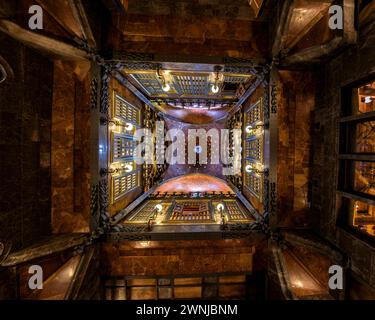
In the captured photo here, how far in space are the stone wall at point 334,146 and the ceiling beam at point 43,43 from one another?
322 inches

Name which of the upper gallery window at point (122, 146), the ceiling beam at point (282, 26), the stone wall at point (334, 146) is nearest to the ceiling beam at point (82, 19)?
the upper gallery window at point (122, 146)

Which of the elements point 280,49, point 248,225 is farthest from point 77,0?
point 248,225

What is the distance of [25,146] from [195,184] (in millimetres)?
9794

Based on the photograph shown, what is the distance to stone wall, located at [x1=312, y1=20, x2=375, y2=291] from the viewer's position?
4254 millimetres

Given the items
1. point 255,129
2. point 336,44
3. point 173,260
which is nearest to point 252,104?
point 255,129

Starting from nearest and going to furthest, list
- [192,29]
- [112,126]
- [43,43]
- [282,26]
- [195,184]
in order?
[43,43]
[282,26]
[192,29]
[112,126]
[195,184]

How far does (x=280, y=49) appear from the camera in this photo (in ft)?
18.4

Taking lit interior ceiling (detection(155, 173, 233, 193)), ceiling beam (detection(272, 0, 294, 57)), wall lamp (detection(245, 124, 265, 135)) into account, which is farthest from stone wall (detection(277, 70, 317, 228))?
lit interior ceiling (detection(155, 173, 233, 193))

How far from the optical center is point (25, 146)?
4.80 m

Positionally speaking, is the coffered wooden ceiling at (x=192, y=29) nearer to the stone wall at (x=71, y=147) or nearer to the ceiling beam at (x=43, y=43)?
the ceiling beam at (x=43, y=43)

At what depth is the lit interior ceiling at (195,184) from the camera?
1140cm

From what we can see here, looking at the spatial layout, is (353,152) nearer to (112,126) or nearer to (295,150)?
(295,150)

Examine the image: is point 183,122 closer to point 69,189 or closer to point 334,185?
point 69,189

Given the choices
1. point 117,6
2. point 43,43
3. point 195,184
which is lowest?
point 195,184
